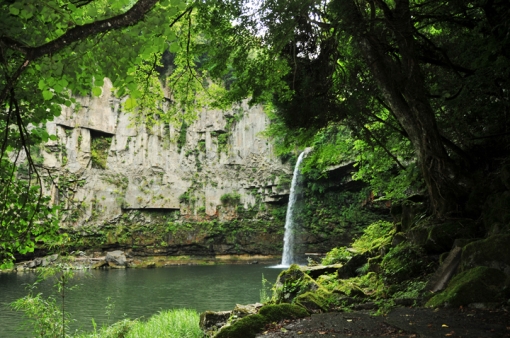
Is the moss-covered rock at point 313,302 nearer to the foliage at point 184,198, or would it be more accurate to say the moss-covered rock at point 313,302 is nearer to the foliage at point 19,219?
the foliage at point 19,219

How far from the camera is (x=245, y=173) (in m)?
38.2

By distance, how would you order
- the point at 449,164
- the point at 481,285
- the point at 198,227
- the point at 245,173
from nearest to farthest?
the point at 481,285 < the point at 449,164 < the point at 198,227 < the point at 245,173

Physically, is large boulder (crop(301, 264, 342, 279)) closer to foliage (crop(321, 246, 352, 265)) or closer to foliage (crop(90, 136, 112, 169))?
foliage (crop(321, 246, 352, 265))

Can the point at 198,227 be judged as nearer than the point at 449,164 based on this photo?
No

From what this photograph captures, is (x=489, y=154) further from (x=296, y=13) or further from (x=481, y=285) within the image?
(x=296, y=13)

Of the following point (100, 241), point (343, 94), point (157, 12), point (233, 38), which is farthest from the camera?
point (100, 241)

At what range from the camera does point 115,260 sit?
2933 cm

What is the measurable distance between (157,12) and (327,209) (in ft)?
103

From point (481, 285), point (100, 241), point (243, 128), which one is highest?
point (243, 128)

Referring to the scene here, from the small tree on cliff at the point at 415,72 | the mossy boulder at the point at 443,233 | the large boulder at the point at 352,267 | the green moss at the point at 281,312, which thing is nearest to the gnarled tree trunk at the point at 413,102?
the small tree on cliff at the point at 415,72

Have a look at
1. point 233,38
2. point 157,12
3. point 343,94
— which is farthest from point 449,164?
point 157,12

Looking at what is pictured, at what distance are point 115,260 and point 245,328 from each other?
27322 mm

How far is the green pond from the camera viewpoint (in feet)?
37.3

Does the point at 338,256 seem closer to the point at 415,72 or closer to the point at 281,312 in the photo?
the point at 281,312
